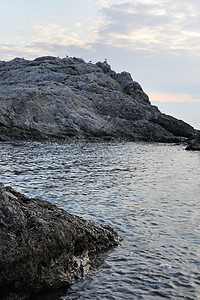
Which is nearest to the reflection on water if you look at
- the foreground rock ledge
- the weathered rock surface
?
the foreground rock ledge

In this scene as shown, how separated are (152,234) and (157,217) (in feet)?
8.26

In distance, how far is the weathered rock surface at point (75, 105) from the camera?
61.7 m

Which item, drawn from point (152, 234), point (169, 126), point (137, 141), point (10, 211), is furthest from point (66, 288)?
point (169, 126)

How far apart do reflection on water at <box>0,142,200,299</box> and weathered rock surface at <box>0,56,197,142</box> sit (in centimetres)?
2410

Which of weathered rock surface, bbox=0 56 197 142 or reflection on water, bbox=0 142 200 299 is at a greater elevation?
weathered rock surface, bbox=0 56 197 142

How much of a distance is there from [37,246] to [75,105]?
208 feet

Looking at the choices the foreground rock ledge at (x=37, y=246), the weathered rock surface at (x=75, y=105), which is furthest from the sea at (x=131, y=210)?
the weathered rock surface at (x=75, y=105)

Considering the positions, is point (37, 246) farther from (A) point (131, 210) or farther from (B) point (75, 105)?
(B) point (75, 105)

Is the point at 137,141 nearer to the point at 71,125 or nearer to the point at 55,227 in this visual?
the point at 71,125

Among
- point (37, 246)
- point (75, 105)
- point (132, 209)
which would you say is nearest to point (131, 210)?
point (132, 209)

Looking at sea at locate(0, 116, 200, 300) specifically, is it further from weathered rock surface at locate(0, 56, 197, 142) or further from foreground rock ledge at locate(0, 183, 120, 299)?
weathered rock surface at locate(0, 56, 197, 142)

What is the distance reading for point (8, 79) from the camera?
277 ft

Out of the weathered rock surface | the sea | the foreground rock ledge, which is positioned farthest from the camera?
the weathered rock surface

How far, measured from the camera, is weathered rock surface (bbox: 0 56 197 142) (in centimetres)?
6171
